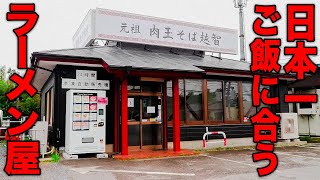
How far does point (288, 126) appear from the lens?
42.5 ft

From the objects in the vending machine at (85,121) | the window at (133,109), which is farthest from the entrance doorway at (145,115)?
the vending machine at (85,121)

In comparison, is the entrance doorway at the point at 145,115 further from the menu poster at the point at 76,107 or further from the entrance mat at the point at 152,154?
the menu poster at the point at 76,107

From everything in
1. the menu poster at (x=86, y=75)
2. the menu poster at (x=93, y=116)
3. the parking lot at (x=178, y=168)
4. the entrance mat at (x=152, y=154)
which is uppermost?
the menu poster at (x=86, y=75)

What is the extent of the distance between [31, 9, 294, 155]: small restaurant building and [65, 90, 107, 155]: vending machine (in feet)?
A: 0.33

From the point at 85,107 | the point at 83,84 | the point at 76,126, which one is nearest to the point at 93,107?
the point at 85,107

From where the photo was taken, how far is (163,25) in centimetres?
1226

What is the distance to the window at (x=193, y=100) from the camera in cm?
1145

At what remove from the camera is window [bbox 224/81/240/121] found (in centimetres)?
1227

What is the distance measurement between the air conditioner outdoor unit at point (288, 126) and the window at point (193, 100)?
11.7 feet

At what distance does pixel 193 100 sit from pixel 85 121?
13.7 feet

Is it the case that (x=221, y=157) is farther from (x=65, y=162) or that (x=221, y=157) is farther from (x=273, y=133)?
(x=65, y=162)

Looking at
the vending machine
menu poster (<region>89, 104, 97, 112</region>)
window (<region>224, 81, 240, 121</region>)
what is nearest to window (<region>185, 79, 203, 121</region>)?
window (<region>224, 81, 240, 121</region>)

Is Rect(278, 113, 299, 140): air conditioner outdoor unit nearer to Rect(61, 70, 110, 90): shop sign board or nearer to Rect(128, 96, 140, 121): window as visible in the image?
Rect(128, 96, 140, 121): window

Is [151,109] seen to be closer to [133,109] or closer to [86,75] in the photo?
[133,109]
